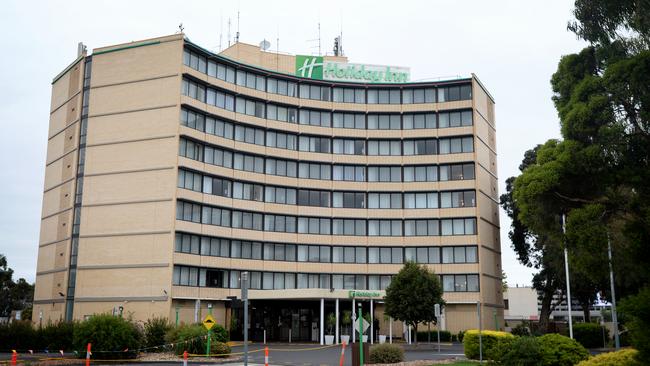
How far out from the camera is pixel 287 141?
6662cm

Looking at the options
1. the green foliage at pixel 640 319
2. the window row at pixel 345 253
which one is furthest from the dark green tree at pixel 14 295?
the green foliage at pixel 640 319

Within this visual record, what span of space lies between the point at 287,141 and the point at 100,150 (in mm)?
17776

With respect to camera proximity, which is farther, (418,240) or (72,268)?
(418,240)

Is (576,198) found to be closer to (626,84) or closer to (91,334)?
(626,84)

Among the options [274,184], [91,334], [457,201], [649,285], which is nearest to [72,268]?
[274,184]

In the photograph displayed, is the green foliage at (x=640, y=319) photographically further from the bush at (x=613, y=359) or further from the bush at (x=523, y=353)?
the bush at (x=523, y=353)

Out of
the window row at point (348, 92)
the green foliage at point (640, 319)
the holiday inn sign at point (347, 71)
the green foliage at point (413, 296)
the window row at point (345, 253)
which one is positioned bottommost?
the green foliage at point (640, 319)

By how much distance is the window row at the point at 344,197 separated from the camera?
63.6 meters

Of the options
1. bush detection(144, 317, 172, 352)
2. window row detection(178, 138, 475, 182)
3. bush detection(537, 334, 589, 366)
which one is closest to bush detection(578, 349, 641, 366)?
bush detection(537, 334, 589, 366)

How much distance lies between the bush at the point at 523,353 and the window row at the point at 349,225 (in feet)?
141

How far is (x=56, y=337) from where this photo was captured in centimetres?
4325

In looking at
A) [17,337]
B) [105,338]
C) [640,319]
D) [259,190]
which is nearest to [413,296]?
[259,190]

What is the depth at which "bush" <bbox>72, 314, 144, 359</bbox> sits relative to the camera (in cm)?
3494

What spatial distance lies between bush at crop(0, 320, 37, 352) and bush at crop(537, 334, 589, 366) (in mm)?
34966
